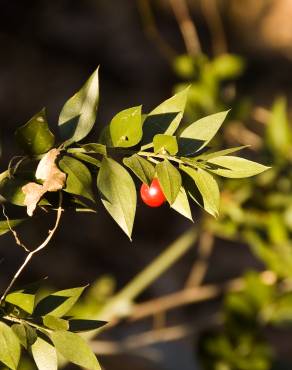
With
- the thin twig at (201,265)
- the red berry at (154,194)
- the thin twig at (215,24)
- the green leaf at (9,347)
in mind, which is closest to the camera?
the green leaf at (9,347)

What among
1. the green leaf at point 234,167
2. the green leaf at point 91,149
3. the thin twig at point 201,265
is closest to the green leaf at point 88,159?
the green leaf at point 91,149

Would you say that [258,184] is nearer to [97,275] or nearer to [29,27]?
[97,275]

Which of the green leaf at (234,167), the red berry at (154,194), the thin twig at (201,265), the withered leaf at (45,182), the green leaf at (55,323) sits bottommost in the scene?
the thin twig at (201,265)

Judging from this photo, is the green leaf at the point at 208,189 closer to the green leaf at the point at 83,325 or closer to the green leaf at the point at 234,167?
the green leaf at the point at 234,167

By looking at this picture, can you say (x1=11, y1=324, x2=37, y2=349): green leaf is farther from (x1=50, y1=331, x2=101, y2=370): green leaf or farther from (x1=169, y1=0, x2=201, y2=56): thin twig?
(x1=169, y1=0, x2=201, y2=56): thin twig

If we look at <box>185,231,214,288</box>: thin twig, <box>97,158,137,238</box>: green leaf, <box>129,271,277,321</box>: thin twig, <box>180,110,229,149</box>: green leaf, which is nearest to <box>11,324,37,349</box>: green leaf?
<box>97,158,137,238</box>: green leaf

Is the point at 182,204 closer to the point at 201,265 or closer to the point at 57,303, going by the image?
the point at 57,303

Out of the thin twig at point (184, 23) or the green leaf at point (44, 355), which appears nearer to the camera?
the green leaf at point (44, 355)
